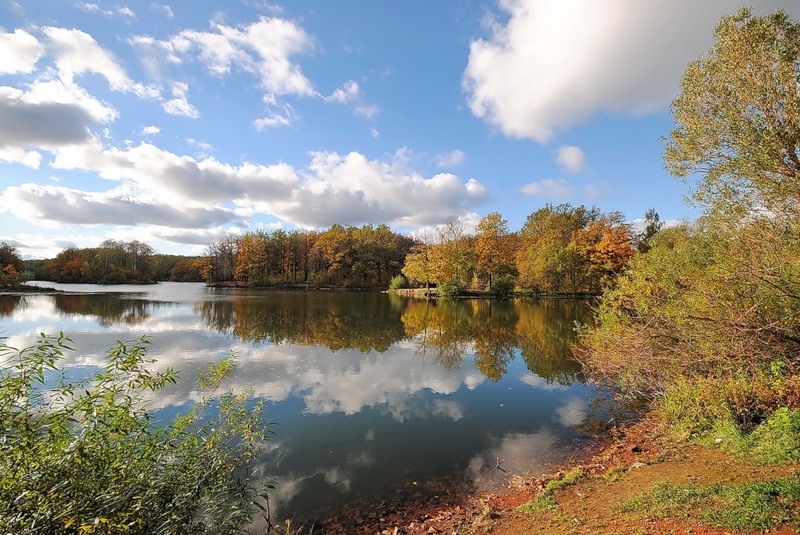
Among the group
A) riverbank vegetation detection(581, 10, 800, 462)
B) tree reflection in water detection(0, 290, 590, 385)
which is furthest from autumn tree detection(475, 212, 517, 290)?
riverbank vegetation detection(581, 10, 800, 462)

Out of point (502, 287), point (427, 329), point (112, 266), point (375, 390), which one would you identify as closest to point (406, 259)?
point (502, 287)

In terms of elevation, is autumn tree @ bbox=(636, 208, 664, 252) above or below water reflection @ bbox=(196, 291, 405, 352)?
above

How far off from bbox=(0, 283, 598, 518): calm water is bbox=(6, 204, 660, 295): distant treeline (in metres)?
16.9

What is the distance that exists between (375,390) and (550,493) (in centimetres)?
808

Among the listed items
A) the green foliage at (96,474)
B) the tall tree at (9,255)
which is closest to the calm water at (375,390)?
the green foliage at (96,474)

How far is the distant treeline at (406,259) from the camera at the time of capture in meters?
56.8

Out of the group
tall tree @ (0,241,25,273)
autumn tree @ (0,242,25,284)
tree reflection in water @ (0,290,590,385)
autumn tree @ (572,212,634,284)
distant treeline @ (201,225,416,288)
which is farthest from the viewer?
distant treeline @ (201,225,416,288)

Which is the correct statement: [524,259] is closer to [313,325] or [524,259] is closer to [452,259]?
[452,259]

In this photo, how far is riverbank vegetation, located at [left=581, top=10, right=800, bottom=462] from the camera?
7695 millimetres

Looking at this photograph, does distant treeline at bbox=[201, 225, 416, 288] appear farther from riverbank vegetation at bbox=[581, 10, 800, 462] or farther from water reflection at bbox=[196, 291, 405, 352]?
riverbank vegetation at bbox=[581, 10, 800, 462]

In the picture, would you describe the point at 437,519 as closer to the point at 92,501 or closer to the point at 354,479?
the point at 354,479

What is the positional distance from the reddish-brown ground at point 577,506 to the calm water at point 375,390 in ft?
2.02

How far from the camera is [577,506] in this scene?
615 cm

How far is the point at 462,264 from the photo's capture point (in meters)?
56.2
